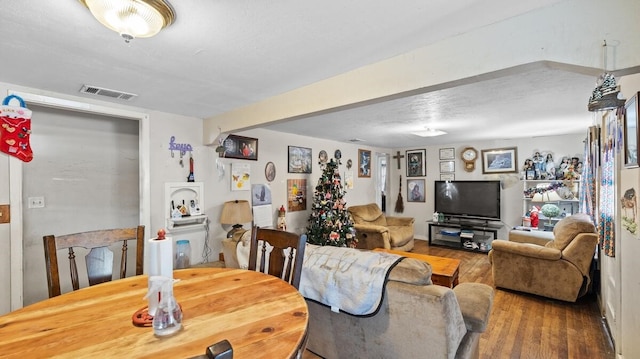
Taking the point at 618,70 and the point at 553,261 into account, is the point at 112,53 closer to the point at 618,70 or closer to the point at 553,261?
the point at 618,70

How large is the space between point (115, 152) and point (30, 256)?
1.28 m

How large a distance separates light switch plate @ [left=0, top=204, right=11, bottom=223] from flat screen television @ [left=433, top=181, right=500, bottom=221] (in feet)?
20.3

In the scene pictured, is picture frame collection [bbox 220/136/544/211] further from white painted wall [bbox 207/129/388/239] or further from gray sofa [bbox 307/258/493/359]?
gray sofa [bbox 307/258/493/359]

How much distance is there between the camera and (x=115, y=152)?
3295 mm

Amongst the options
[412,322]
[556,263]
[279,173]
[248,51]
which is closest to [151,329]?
[412,322]

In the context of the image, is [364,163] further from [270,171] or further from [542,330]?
[542,330]

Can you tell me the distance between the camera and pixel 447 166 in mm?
5988

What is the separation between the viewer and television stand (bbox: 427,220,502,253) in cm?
524

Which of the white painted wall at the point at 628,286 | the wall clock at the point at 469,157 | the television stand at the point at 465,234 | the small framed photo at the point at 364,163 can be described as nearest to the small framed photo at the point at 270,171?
the small framed photo at the point at 364,163

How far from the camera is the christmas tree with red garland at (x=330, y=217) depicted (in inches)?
172

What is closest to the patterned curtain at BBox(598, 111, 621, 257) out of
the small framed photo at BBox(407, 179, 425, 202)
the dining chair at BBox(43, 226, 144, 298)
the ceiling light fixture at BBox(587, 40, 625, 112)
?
the ceiling light fixture at BBox(587, 40, 625, 112)

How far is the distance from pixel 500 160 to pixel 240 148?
4.78m

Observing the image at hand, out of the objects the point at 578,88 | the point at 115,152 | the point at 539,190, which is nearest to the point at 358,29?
the point at 578,88

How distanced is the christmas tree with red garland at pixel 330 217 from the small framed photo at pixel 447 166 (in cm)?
268
